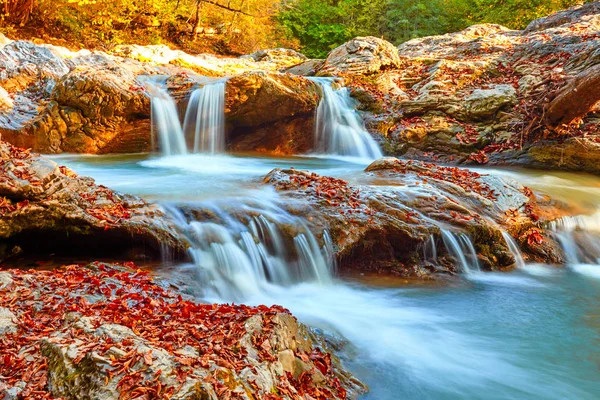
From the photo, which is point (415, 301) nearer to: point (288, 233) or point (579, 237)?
point (288, 233)

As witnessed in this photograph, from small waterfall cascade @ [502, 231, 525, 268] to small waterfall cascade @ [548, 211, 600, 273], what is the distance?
2.67 feet

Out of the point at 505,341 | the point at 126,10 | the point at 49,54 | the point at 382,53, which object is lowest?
the point at 505,341

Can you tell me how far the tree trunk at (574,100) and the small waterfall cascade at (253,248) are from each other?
6575 mm

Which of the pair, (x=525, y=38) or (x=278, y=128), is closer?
(x=278, y=128)

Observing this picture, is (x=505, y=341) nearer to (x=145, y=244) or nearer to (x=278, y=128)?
(x=145, y=244)

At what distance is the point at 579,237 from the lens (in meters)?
7.23

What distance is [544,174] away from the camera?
32.7 ft

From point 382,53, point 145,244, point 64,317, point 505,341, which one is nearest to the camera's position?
point 64,317

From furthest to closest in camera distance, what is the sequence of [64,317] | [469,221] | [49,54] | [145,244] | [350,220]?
[49,54], [469,221], [350,220], [145,244], [64,317]

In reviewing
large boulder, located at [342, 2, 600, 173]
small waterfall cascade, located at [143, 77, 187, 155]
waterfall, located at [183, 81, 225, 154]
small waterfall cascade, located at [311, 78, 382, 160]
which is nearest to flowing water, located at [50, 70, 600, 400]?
large boulder, located at [342, 2, 600, 173]

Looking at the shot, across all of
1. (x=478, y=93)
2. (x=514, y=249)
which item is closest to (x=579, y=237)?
(x=514, y=249)

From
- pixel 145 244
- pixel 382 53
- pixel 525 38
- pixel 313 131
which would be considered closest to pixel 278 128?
pixel 313 131

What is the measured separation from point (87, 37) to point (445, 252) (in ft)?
55.7

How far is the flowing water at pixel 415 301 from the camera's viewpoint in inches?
156
